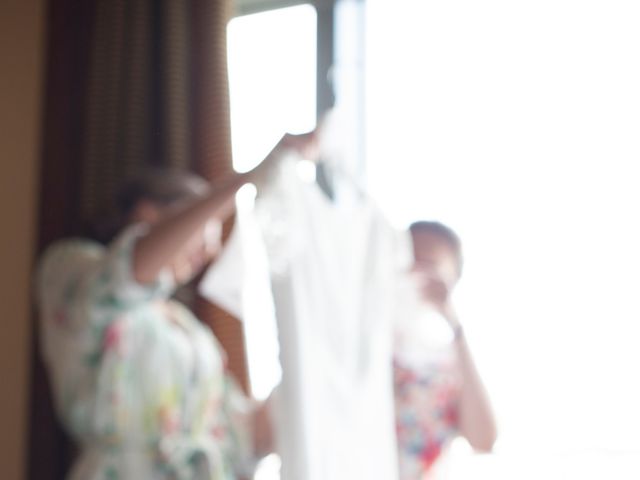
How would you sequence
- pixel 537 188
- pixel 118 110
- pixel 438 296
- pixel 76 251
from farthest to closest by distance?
pixel 118 110 → pixel 537 188 → pixel 76 251 → pixel 438 296

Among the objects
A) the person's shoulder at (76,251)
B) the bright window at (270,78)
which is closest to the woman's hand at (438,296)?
the person's shoulder at (76,251)

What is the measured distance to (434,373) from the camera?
136cm

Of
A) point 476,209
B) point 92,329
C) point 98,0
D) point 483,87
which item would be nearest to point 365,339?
point 92,329

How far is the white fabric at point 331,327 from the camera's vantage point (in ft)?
3.69

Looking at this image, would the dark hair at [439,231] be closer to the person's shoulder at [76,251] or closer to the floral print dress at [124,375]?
the floral print dress at [124,375]

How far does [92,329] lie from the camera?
139 centimetres

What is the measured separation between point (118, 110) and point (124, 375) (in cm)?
71

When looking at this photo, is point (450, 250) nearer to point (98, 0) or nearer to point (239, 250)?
point (239, 250)

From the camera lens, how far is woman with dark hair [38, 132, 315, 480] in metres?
1.35

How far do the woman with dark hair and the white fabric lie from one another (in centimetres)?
15

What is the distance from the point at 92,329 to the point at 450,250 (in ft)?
1.80

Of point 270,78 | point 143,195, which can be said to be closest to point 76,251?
point 143,195

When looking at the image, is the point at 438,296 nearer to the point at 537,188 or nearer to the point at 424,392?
the point at 424,392

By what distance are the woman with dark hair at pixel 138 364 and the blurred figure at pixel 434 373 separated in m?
0.29
